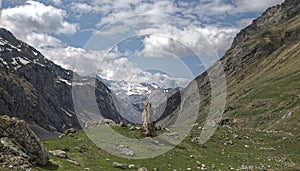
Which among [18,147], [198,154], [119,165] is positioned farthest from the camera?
[198,154]

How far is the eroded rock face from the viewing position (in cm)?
3174

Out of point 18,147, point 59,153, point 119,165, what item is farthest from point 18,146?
point 119,165

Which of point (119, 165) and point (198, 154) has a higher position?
point (198, 154)

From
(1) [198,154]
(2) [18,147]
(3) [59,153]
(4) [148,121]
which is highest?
(4) [148,121]

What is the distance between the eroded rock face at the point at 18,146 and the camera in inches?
1250

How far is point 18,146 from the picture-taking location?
109 feet

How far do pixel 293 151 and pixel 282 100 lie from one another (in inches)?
3670

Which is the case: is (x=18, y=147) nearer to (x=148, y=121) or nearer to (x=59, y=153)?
(x=59, y=153)

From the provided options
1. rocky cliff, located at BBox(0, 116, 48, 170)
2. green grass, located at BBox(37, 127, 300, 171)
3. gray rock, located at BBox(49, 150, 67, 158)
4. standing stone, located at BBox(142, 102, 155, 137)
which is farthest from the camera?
standing stone, located at BBox(142, 102, 155, 137)

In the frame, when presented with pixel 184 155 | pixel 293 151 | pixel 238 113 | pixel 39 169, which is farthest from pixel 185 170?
pixel 238 113

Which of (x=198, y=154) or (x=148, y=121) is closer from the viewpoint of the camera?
(x=198, y=154)

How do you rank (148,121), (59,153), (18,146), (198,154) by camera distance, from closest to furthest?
(18,146), (59,153), (198,154), (148,121)

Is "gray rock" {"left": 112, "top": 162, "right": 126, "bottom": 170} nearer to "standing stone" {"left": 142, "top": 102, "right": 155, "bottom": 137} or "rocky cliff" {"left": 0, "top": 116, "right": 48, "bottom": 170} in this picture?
"rocky cliff" {"left": 0, "top": 116, "right": 48, "bottom": 170}

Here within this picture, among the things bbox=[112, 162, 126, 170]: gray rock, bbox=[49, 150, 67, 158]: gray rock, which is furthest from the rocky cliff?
bbox=[112, 162, 126, 170]: gray rock
